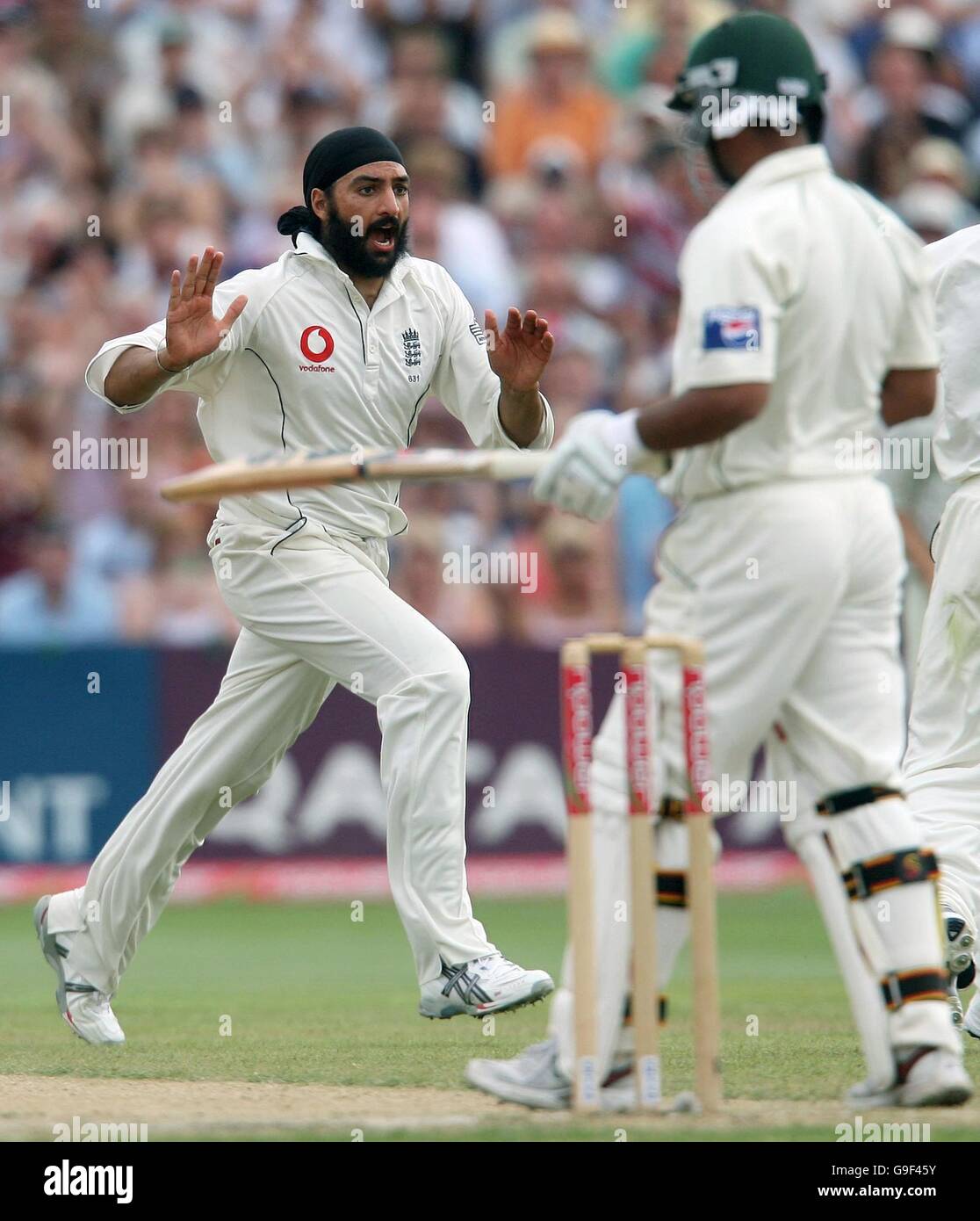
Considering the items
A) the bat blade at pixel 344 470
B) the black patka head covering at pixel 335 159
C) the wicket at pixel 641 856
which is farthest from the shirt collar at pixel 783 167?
the black patka head covering at pixel 335 159

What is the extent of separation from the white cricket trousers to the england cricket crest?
543 millimetres

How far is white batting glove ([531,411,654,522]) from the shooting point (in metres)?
4.29

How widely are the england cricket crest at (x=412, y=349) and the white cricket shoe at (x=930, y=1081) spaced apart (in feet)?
8.83

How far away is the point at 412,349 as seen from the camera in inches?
244

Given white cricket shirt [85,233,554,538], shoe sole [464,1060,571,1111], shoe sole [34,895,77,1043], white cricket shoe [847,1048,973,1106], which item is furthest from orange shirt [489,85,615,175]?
white cricket shoe [847,1048,973,1106]

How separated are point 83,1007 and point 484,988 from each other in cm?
125

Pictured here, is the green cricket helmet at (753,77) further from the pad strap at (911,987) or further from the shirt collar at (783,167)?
the pad strap at (911,987)

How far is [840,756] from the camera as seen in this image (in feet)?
14.6

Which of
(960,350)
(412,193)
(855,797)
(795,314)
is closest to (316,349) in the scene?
(960,350)

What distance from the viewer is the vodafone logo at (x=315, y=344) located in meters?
6.03

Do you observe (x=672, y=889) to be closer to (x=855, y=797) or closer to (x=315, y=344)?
(x=855, y=797)

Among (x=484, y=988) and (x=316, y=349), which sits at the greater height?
(x=316, y=349)

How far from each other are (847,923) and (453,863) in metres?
1.59
